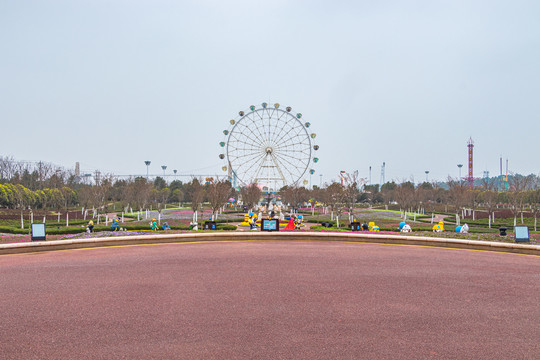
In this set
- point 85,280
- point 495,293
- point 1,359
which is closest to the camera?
point 1,359

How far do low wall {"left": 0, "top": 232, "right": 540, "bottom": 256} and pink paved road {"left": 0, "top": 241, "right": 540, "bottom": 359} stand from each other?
1763 mm

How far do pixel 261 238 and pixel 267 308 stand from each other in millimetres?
10821

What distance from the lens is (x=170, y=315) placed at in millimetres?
7113

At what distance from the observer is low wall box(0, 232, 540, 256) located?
14500 millimetres

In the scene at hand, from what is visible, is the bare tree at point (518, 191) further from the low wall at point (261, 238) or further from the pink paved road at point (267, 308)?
the pink paved road at point (267, 308)

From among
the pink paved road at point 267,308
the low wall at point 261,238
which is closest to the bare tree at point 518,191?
the low wall at point 261,238

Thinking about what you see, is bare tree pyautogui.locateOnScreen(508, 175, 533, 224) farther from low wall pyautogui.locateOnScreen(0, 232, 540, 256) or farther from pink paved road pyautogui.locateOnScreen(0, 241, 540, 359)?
pink paved road pyautogui.locateOnScreen(0, 241, 540, 359)

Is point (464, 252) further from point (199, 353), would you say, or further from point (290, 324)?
point (199, 353)

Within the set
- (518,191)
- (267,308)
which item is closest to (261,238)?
(267,308)

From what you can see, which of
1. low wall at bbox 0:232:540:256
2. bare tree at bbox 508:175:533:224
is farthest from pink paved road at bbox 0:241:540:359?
bare tree at bbox 508:175:533:224

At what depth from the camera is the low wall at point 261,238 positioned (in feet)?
47.6

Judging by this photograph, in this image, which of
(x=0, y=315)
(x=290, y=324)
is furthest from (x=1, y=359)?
(x=290, y=324)

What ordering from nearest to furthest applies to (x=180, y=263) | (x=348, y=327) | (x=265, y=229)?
(x=348, y=327)
(x=180, y=263)
(x=265, y=229)

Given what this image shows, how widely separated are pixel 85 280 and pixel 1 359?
4468mm
